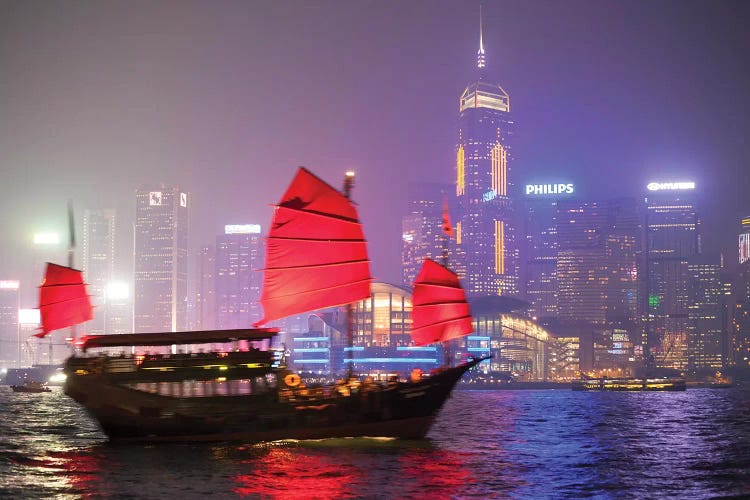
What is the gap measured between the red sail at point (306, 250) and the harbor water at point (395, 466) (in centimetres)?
783

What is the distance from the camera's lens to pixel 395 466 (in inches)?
1635

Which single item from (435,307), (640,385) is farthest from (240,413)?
(640,385)

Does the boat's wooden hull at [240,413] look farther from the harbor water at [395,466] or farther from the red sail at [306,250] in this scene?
the red sail at [306,250]

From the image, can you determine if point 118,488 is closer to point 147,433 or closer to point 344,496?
point 344,496

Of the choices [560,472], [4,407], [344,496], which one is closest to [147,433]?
[344,496]

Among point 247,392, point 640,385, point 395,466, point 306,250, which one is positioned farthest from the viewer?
point 640,385

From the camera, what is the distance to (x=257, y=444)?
5059 centimetres

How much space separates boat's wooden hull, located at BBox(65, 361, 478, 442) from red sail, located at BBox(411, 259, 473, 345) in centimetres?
887

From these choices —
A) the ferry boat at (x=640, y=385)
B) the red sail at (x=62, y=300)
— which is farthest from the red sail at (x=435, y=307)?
the ferry boat at (x=640, y=385)

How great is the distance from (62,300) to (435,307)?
2481cm

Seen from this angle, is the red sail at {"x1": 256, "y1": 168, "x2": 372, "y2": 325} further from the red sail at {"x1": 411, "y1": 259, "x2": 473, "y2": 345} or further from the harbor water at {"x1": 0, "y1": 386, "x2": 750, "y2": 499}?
the harbor water at {"x1": 0, "y1": 386, "x2": 750, "y2": 499}

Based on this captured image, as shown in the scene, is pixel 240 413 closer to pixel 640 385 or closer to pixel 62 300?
pixel 62 300

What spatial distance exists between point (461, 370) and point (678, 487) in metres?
16.2

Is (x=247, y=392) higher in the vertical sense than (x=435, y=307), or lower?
lower
